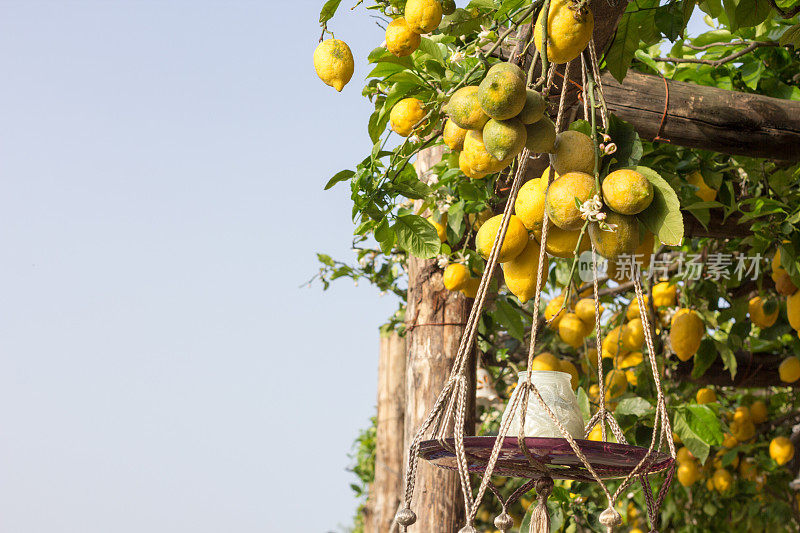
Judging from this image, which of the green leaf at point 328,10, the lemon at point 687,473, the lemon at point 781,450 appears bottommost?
the lemon at point 687,473

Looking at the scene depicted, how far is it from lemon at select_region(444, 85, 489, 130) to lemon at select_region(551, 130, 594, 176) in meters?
0.09

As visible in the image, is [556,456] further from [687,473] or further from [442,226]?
[687,473]

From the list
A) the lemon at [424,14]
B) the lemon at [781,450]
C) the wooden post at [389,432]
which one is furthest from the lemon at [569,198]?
the wooden post at [389,432]

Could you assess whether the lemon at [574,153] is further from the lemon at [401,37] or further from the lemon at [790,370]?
the lemon at [790,370]

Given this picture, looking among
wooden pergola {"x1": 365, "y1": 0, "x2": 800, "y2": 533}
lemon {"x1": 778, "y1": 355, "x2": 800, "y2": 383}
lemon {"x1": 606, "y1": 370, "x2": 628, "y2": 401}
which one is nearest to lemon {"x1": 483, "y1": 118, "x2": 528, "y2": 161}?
wooden pergola {"x1": 365, "y1": 0, "x2": 800, "y2": 533}

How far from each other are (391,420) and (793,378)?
1.70 meters

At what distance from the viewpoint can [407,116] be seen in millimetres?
1218

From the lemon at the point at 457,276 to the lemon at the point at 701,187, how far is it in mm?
633

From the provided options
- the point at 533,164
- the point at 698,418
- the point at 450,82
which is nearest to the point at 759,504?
the point at 698,418

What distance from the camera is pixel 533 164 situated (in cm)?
140

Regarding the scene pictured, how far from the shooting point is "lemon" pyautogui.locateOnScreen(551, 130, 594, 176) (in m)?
0.84

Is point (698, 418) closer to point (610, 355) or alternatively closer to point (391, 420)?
point (610, 355)

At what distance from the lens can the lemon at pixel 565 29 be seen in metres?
0.84

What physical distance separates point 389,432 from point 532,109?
2846 millimetres
